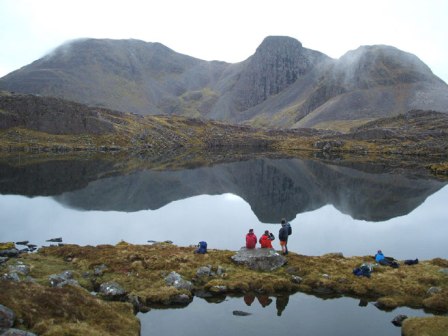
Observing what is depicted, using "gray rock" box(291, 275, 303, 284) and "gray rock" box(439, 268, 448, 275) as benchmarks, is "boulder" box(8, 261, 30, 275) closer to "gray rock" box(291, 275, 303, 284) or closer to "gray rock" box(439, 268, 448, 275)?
"gray rock" box(291, 275, 303, 284)

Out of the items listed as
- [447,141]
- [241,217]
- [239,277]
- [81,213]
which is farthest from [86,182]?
[447,141]

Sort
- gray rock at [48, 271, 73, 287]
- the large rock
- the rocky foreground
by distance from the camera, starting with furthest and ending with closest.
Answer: the large rock
gray rock at [48, 271, 73, 287]
the rocky foreground

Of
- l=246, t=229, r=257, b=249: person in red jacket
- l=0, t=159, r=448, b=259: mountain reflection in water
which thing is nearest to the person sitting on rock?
l=0, t=159, r=448, b=259: mountain reflection in water

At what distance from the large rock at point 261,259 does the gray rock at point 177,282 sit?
19.5 feet

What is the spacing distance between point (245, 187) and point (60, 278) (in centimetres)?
7686

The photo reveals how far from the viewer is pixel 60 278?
30812 mm

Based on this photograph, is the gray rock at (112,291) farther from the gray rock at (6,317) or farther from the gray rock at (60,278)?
the gray rock at (6,317)

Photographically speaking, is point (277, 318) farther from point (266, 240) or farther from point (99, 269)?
point (99, 269)

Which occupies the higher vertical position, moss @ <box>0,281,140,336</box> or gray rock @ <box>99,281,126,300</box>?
moss @ <box>0,281,140,336</box>

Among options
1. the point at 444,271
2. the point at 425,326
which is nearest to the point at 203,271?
the point at 425,326

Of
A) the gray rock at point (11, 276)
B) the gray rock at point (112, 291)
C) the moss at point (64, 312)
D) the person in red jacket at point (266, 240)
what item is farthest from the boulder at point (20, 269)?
the person in red jacket at point (266, 240)

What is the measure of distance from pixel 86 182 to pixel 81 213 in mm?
36280

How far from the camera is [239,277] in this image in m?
33.8

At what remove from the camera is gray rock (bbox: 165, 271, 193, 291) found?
32.1 meters
